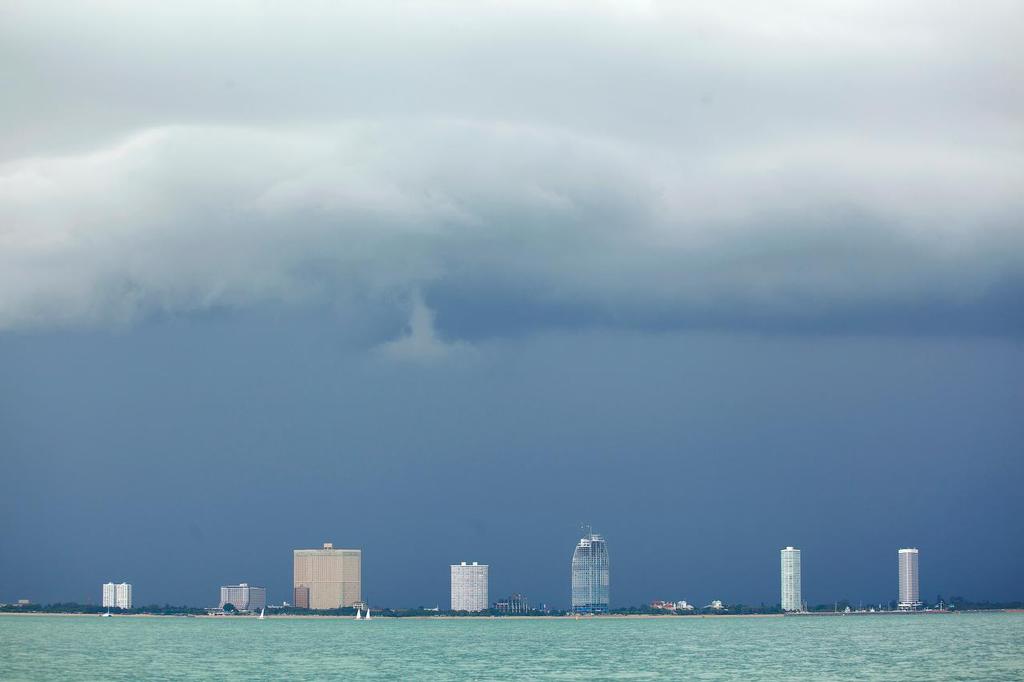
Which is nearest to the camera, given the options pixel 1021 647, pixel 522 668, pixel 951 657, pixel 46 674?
pixel 46 674

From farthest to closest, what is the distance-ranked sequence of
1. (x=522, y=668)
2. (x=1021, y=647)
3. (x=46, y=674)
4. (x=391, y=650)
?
(x=391, y=650) < (x=1021, y=647) < (x=522, y=668) < (x=46, y=674)

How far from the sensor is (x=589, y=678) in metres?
124

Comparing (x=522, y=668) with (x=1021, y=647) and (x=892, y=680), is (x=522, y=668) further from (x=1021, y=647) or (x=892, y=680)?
(x=1021, y=647)

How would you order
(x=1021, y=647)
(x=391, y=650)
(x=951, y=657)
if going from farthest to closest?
(x=391, y=650) < (x=1021, y=647) < (x=951, y=657)

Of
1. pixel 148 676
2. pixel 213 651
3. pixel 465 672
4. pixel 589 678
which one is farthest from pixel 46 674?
pixel 213 651

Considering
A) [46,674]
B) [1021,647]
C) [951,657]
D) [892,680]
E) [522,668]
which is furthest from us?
[1021,647]

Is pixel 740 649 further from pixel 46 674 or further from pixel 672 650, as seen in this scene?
pixel 46 674

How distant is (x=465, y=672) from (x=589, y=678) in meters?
15.4

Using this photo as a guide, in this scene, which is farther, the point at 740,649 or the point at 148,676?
the point at 740,649

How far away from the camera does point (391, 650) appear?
19312 centimetres

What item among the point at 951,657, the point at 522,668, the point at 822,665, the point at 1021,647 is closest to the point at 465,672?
the point at 522,668

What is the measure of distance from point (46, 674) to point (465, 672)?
37848 millimetres

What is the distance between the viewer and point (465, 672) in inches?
5310

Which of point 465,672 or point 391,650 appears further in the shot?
point 391,650
